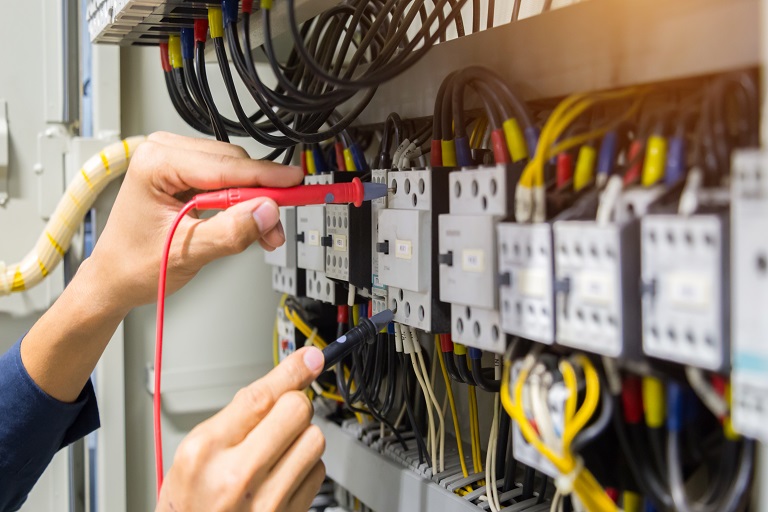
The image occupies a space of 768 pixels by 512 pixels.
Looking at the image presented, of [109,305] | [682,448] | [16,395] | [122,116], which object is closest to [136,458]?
[16,395]

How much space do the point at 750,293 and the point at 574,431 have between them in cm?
20

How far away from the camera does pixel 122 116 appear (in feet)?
4.64

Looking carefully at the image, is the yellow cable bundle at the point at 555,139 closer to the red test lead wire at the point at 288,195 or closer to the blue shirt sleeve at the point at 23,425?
the red test lead wire at the point at 288,195

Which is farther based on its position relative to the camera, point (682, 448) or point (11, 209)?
point (11, 209)

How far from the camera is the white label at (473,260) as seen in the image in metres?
0.72

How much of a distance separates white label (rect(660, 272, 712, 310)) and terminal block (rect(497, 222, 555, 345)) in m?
0.11

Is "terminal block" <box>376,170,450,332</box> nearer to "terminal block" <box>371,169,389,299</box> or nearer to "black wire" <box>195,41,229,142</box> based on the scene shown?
"terminal block" <box>371,169,389,299</box>

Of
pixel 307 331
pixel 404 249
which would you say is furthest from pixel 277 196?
pixel 307 331

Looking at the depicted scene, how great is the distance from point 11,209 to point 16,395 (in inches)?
22.2

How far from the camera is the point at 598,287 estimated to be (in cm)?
58

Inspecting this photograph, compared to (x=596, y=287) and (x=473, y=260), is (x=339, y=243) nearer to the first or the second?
(x=473, y=260)

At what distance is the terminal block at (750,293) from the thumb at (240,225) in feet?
1.62

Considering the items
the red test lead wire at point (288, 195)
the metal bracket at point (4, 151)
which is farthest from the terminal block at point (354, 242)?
the metal bracket at point (4, 151)

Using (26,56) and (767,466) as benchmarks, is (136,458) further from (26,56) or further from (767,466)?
(767,466)
